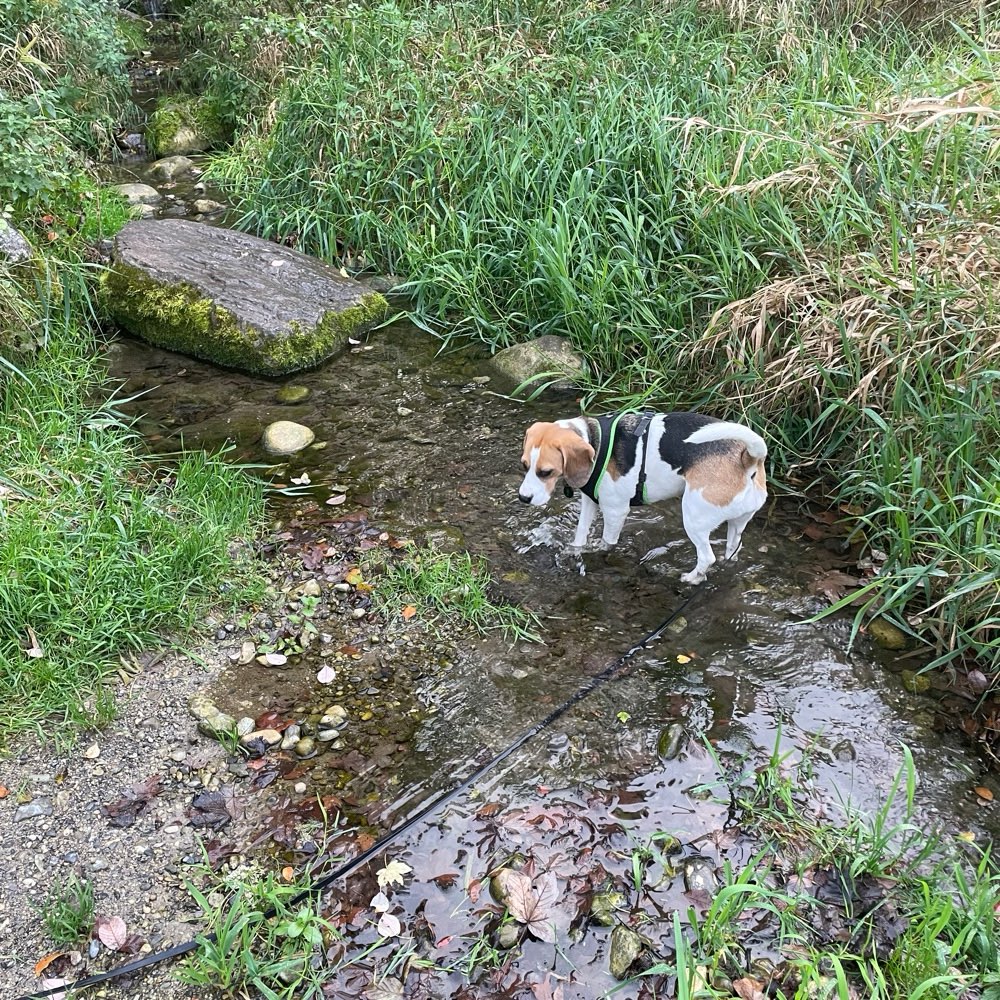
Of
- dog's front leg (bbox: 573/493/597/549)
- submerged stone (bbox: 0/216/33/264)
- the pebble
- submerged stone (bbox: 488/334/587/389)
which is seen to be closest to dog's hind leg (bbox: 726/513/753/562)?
dog's front leg (bbox: 573/493/597/549)

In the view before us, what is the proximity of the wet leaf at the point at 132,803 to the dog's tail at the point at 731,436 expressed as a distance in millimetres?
2586

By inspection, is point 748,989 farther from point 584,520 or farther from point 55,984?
point 584,520

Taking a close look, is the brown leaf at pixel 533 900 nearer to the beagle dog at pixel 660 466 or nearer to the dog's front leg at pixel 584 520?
the beagle dog at pixel 660 466

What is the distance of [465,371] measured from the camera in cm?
543

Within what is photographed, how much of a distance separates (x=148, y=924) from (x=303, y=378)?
144 inches

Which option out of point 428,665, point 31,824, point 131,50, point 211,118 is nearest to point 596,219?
point 428,665

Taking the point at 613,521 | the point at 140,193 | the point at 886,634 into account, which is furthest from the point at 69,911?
the point at 140,193

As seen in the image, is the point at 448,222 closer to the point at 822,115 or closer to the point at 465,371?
the point at 465,371

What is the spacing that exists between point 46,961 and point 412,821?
1161mm

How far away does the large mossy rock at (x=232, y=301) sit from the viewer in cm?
538

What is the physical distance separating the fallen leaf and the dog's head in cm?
233

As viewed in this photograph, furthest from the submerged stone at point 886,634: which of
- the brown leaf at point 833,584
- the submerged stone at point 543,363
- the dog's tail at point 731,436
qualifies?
the submerged stone at point 543,363

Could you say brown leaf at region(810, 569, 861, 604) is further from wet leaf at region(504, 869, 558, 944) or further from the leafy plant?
the leafy plant

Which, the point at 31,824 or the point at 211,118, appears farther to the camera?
the point at 211,118
